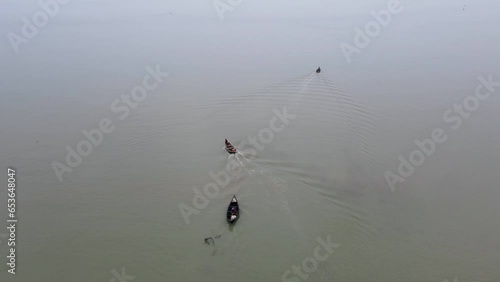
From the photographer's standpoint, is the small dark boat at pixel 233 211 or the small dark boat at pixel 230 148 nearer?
the small dark boat at pixel 233 211

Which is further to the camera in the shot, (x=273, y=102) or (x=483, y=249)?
(x=273, y=102)

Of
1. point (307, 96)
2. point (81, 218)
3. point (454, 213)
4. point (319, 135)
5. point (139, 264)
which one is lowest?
point (454, 213)

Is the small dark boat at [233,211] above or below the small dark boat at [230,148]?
below

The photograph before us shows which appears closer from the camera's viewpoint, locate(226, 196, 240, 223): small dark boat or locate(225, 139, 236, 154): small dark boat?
locate(226, 196, 240, 223): small dark boat

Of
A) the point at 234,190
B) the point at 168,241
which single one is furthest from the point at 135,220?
the point at 234,190

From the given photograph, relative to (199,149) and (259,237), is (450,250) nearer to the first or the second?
(259,237)

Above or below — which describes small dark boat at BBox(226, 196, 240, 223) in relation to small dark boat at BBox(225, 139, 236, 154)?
below

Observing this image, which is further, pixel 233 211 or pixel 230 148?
pixel 230 148

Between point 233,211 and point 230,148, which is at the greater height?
point 230,148
